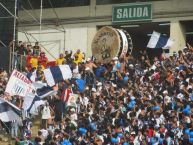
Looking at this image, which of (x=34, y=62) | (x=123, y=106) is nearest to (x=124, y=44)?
(x=34, y=62)

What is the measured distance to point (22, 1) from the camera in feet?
126

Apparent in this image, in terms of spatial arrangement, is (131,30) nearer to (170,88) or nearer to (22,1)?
(22,1)

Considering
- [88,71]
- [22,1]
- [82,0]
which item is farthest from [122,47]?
[22,1]

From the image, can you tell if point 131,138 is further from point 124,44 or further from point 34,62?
point 34,62

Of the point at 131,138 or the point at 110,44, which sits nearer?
the point at 131,138

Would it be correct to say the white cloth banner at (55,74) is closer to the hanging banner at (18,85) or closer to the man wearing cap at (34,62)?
the hanging banner at (18,85)

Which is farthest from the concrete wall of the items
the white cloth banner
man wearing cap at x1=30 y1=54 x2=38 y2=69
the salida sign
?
the white cloth banner

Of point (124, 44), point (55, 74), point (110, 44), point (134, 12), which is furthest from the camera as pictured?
point (134, 12)

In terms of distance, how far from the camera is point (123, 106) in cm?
2631

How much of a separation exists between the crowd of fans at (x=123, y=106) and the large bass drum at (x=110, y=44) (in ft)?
3.81

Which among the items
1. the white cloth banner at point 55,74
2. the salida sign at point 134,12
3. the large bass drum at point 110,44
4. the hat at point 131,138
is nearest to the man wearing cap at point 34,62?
the large bass drum at point 110,44

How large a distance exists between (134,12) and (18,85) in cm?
1167

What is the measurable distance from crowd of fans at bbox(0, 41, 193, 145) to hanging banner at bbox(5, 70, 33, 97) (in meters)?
1.70

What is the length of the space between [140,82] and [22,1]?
12110 millimetres
